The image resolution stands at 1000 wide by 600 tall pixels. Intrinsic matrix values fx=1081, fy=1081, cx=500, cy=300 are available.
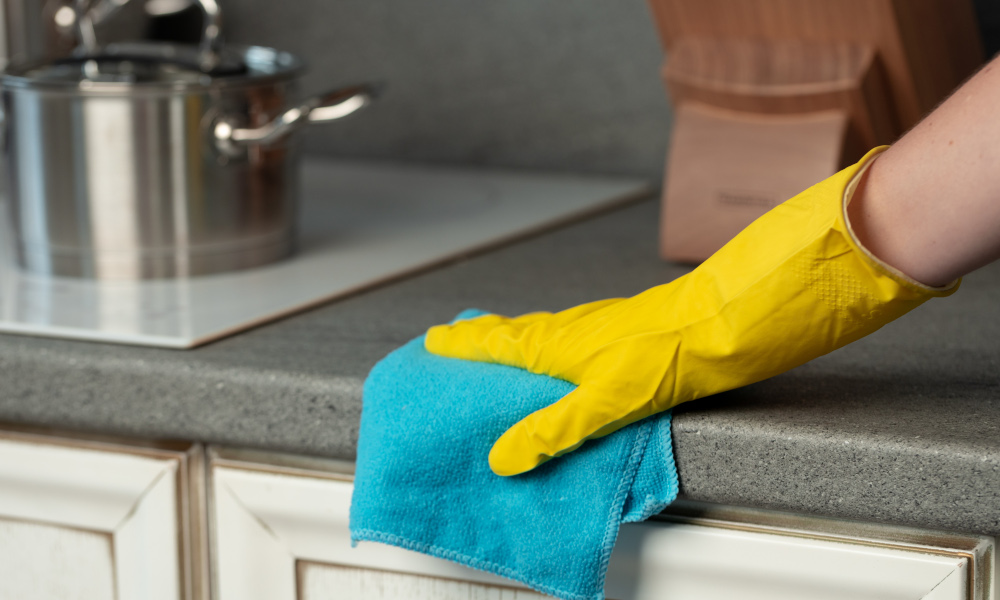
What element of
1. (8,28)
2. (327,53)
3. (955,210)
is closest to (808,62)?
(955,210)

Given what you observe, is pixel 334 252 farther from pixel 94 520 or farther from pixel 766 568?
pixel 766 568

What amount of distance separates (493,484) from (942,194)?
0.29 metres

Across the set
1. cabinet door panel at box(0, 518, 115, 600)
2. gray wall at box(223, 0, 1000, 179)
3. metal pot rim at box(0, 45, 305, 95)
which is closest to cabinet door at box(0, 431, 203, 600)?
cabinet door panel at box(0, 518, 115, 600)

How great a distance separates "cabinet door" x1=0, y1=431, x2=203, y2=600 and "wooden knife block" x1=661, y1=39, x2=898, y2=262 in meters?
0.51

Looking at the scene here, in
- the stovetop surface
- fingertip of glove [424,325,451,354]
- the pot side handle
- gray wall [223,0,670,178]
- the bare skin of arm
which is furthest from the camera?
gray wall [223,0,670,178]

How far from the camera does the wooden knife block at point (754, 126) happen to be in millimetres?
923

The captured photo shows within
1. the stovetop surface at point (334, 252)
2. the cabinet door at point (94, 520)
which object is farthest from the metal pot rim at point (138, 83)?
the cabinet door at point (94, 520)

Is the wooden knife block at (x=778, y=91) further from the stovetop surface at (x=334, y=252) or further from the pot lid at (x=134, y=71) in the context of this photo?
the pot lid at (x=134, y=71)

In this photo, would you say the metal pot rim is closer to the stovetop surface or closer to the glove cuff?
the stovetop surface

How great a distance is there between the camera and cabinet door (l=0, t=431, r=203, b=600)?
0.75 m

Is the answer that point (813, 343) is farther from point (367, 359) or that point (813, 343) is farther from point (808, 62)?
point (808, 62)

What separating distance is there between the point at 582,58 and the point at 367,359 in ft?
2.71

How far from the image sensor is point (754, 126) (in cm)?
97

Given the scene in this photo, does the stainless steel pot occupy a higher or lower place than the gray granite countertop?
higher
